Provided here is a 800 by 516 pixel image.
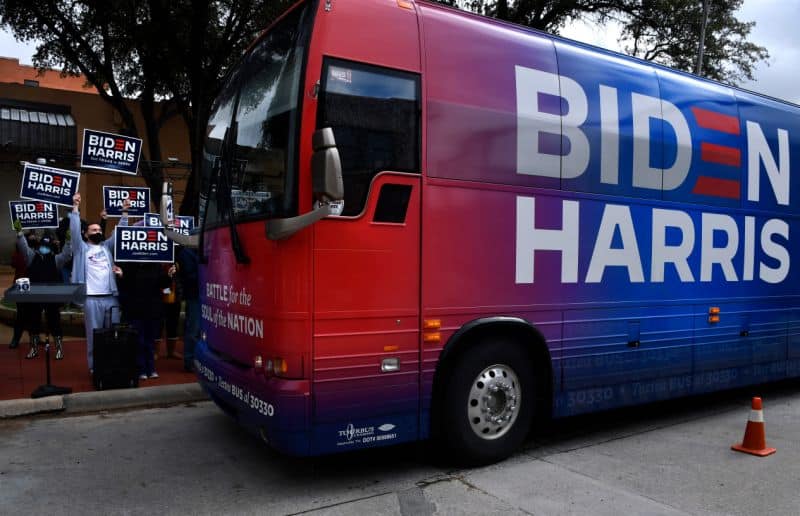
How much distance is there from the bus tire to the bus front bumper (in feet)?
3.85

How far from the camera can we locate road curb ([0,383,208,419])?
6.67 meters

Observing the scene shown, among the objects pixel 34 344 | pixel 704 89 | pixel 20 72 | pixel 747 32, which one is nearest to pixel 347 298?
pixel 704 89

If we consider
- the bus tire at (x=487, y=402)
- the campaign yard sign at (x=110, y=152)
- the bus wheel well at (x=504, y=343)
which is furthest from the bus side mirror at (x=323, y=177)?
the campaign yard sign at (x=110, y=152)

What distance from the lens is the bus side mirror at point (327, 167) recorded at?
398 centimetres

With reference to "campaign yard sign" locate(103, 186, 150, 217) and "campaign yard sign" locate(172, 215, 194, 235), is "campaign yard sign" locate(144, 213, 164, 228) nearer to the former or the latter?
"campaign yard sign" locate(103, 186, 150, 217)

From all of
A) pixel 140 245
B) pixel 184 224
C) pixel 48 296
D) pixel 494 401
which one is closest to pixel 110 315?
pixel 140 245

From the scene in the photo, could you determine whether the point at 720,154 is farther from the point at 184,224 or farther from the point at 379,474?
the point at 184,224

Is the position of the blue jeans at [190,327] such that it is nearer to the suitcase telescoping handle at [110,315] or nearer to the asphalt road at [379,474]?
the suitcase telescoping handle at [110,315]

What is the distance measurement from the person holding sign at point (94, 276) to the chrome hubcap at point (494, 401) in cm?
522

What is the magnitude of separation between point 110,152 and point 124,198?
1.18 m

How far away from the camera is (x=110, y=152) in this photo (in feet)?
28.8

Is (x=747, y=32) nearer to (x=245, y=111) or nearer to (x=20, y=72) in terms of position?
A: (x=245, y=111)

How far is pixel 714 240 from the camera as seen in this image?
664cm

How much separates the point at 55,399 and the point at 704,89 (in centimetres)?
768
